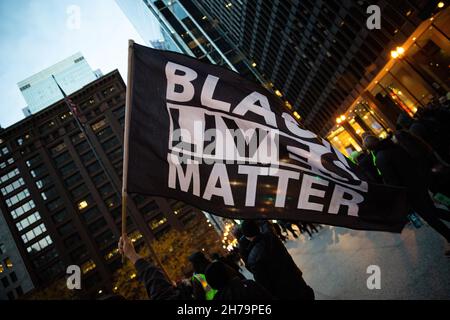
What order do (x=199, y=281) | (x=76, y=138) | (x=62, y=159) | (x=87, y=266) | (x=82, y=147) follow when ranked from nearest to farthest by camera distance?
(x=199, y=281) < (x=87, y=266) < (x=82, y=147) < (x=62, y=159) < (x=76, y=138)

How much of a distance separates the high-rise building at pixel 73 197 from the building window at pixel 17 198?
223mm

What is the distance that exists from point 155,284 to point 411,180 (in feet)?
13.0

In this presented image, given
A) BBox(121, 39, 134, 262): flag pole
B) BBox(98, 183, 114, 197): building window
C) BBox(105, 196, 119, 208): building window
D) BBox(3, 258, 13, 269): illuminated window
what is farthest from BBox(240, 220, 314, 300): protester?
BBox(3, 258, 13, 269): illuminated window

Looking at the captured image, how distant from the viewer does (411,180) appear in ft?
14.6

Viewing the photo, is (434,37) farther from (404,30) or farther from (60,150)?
(60,150)

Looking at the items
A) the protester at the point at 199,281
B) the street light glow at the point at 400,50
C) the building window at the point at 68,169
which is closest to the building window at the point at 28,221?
the building window at the point at 68,169

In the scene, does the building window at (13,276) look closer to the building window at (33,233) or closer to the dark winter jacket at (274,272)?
the building window at (33,233)

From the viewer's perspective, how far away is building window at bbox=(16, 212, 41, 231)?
6384 centimetres

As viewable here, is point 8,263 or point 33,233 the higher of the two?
point 33,233

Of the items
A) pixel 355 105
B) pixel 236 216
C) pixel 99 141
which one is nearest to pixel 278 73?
pixel 355 105

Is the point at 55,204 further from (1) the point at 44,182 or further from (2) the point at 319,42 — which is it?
(2) the point at 319,42

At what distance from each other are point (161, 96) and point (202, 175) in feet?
3.32

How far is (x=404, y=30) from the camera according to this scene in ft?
75.3

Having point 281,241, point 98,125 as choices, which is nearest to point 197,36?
point 98,125
